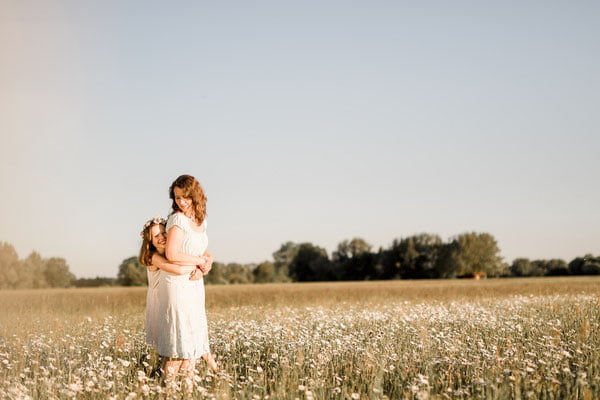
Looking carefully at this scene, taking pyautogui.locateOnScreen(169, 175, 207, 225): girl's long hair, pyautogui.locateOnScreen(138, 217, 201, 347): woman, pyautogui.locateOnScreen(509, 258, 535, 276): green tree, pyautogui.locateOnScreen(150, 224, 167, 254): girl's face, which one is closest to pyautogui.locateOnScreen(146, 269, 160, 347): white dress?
pyautogui.locateOnScreen(138, 217, 201, 347): woman

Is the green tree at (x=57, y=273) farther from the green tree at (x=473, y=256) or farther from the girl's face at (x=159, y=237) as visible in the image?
the green tree at (x=473, y=256)

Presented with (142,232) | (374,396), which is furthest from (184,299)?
(374,396)

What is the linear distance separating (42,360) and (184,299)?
9.61 feet

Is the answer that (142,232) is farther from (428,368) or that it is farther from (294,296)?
(294,296)

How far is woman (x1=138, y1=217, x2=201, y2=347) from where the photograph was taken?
6242mm

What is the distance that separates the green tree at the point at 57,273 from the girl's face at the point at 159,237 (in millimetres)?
51023

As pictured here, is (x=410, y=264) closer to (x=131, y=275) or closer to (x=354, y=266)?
(x=354, y=266)

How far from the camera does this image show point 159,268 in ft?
20.8

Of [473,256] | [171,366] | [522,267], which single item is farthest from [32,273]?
[522,267]

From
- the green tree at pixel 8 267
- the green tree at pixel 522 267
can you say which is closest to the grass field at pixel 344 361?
the green tree at pixel 8 267

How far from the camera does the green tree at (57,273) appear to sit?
5334 cm

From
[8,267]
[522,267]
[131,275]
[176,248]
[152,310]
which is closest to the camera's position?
[176,248]

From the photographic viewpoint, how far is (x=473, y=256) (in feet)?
337

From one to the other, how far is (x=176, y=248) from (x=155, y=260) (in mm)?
310
